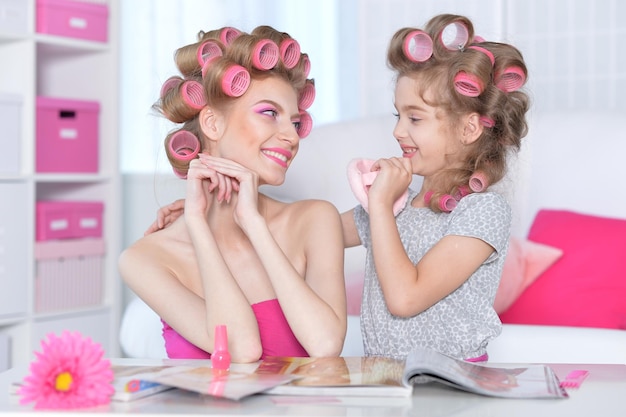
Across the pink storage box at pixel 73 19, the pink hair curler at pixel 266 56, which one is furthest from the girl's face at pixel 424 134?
the pink storage box at pixel 73 19

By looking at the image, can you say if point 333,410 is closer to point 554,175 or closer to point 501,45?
point 501,45

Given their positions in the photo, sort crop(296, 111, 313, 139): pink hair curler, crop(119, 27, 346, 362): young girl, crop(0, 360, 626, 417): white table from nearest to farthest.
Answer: crop(0, 360, 626, 417): white table → crop(119, 27, 346, 362): young girl → crop(296, 111, 313, 139): pink hair curler

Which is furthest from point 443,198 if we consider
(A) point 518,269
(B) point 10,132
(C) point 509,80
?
(B) point 10,132

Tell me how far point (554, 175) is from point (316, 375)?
167cm

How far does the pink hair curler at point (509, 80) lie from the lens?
173 centimetres

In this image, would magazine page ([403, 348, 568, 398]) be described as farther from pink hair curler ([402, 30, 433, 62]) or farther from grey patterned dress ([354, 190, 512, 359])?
pink hair curler ([402, 30, 433, 62])

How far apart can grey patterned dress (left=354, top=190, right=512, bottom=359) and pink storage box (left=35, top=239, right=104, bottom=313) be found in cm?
181

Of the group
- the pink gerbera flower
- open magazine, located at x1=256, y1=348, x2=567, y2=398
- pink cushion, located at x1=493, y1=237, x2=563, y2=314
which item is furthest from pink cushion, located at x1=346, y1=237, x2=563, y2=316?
the pink gerbera flower

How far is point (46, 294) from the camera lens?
3.25 m

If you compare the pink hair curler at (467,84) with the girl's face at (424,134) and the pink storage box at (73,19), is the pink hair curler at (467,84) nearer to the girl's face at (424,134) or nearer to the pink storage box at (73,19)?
the girl's face at (424,134)

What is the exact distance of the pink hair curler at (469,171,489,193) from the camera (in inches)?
66.0

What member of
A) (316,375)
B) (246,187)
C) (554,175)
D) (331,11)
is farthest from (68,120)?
(316,375)

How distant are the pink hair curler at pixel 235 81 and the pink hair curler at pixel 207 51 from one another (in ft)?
0.18

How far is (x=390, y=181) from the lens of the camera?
1.62 m
